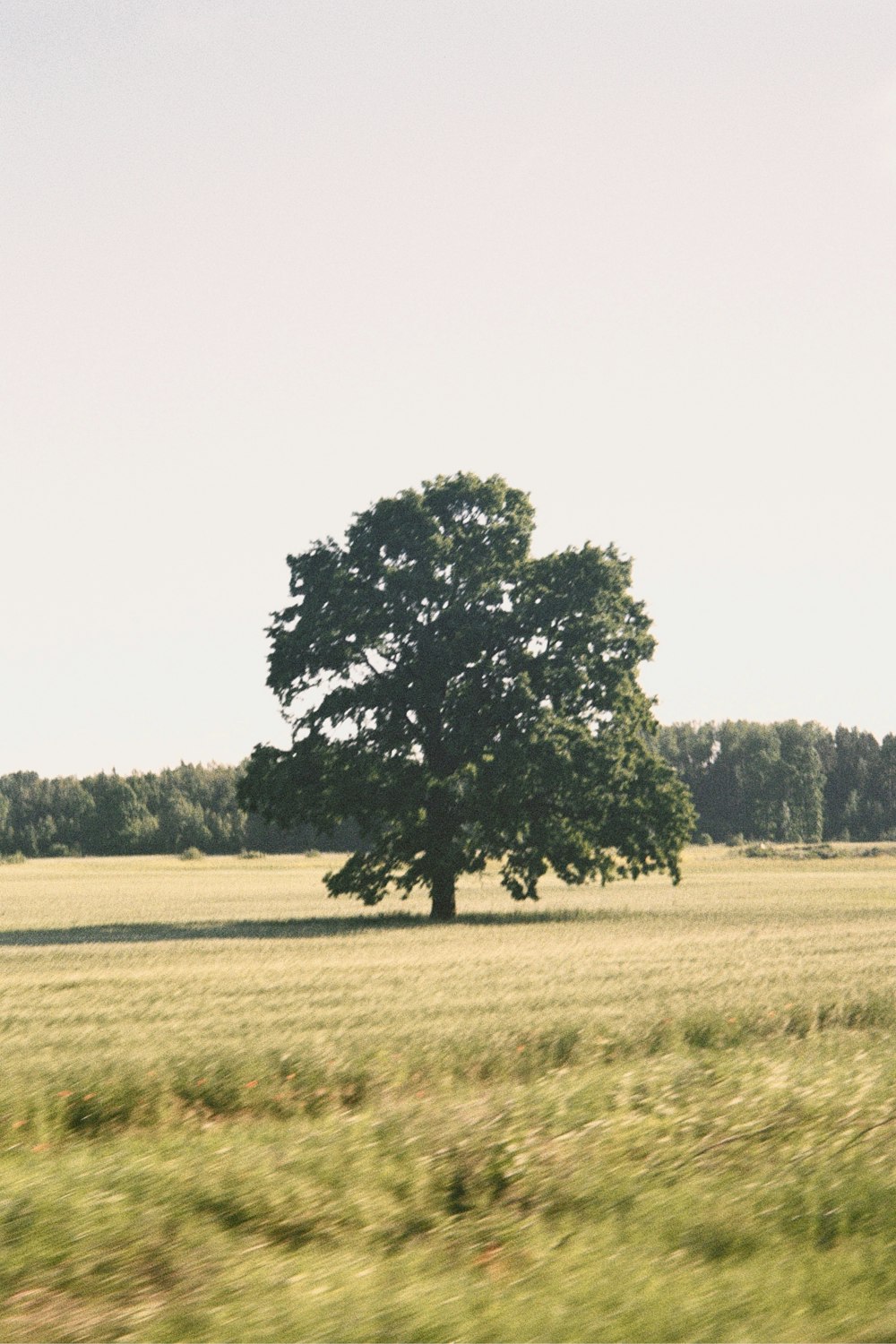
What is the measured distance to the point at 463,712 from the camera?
3850 cm

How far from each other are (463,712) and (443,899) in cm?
619

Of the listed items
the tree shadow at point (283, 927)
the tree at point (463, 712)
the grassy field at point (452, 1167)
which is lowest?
the tree shadow at point (283, 927)

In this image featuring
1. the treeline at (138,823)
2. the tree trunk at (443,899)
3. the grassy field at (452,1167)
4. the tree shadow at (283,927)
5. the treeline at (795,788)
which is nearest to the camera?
the grassy field at (452,1167)

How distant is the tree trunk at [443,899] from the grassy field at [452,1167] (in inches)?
827

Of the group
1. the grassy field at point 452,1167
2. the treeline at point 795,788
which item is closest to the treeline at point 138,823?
the treeline at point 795,788

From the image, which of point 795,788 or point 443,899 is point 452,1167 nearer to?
point 443,899

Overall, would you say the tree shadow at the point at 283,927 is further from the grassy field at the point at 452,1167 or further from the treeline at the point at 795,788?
the treeline at the point at 795,788

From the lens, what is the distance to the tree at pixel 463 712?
→ 37688 millimetres

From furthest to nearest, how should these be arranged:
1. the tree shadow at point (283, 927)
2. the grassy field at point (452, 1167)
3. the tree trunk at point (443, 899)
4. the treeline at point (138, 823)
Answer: the treeline at point (138, 823) → the tree trunk at point (443, 899) → the tree shadow at point (283, 927) → the grassy field at point (452, 1167)

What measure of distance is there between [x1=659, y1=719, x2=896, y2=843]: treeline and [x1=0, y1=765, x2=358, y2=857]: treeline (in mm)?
55579

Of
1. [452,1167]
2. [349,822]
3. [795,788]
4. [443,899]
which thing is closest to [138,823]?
[349,822]

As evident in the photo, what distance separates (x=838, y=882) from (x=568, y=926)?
110 ft

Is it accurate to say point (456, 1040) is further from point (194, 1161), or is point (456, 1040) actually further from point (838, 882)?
point (838, 882)

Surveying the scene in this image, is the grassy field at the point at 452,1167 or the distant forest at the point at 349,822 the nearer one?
the grassy field at the point at 452,1167
